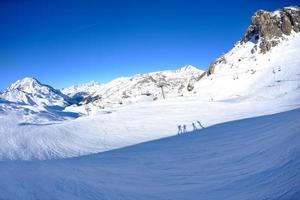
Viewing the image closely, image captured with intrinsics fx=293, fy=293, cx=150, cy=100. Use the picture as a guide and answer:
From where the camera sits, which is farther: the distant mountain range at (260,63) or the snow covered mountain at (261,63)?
the distant mountain range at (260,63)

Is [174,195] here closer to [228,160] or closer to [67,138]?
[228,160]

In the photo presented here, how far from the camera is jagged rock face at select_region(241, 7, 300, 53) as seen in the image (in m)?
98.8

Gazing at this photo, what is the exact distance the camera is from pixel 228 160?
11375 millimetres

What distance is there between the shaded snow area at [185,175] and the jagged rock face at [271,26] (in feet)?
294

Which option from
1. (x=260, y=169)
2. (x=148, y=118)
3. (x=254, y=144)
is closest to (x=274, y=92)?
(x=148, y=118)

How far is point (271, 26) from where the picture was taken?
104938 millimetres

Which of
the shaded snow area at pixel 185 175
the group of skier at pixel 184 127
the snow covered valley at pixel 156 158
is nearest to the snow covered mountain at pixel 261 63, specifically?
the group of skier at pixel 184 127

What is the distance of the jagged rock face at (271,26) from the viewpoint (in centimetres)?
9881

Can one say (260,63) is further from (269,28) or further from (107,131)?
(107,131)

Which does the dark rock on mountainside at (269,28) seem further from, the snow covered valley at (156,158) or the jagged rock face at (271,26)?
the snow covered valley at (156,158)

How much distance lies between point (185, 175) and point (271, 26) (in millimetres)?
107288

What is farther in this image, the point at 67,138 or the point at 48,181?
the point at 67,138

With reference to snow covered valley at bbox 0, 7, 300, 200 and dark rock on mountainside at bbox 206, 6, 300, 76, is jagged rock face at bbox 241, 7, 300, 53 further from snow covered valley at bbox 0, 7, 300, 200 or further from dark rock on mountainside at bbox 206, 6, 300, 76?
snow covered valley at bbox 0, 7, 300, 200

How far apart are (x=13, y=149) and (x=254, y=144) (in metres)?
17.3
